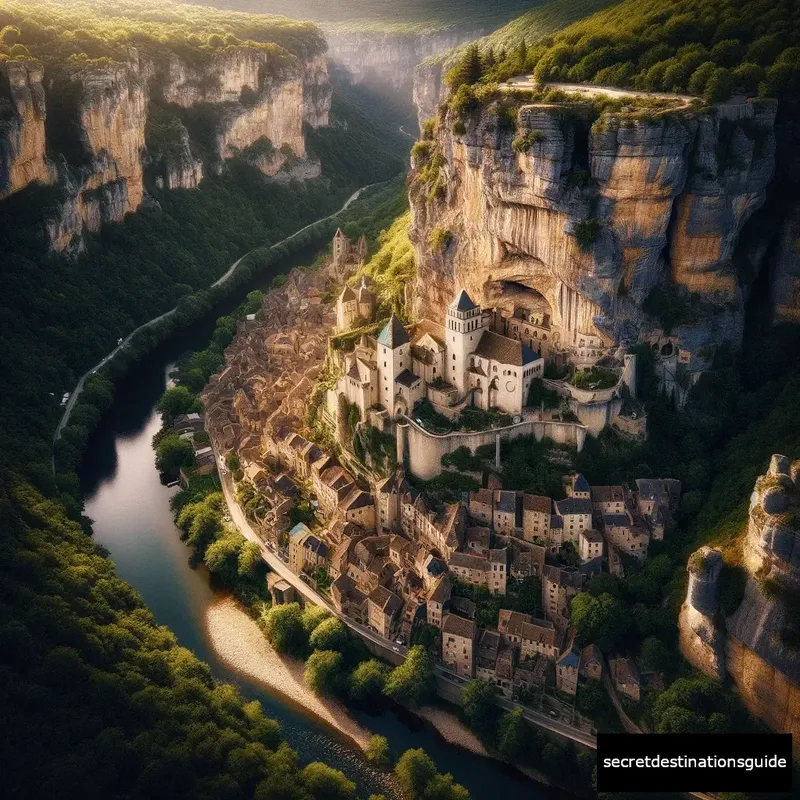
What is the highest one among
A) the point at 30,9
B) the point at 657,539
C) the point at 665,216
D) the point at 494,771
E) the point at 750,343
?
the point at 30,9

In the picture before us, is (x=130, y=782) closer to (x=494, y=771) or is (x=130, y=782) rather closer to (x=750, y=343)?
(x=494, y=771)

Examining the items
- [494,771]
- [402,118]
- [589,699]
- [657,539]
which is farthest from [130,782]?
[402,118]

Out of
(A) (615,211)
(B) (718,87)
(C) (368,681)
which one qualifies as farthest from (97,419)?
(B) (718,87)

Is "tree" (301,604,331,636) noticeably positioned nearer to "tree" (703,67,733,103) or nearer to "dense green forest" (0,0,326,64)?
"tree" (703,67,733,103)

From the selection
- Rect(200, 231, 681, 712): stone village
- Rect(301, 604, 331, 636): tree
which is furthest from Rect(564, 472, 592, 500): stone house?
Rect(301, 604, 331, 636): tree

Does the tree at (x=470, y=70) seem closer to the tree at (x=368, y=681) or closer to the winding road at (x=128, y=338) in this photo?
the winding road at (x=128, y=338)
